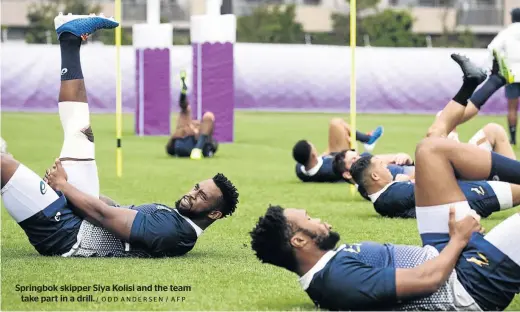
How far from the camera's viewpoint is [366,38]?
43.2m

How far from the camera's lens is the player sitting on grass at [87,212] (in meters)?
7.80

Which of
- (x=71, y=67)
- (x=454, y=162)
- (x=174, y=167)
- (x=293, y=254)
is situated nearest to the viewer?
(x=293, y=254)

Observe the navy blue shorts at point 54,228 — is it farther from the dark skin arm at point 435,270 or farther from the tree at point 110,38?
the tree at point 110,38

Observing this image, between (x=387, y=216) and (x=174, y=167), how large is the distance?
671 centimetres

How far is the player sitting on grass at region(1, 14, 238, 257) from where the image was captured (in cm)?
780


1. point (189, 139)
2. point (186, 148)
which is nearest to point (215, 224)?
point (186, 148)

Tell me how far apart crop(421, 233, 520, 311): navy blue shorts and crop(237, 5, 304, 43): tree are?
38.5 m

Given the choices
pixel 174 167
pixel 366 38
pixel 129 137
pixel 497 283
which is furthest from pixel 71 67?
pixel 366 38

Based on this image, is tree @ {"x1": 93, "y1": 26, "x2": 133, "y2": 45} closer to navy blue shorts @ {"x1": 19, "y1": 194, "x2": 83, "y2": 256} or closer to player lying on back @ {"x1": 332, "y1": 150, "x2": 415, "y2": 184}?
player lying on back @ {"x1": 332, "y1": 150, "x2": 415, "y2": 184}

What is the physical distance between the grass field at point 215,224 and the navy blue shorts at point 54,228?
4.3 inches

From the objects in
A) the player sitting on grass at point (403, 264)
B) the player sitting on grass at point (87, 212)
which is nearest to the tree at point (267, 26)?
the player sitting on grass at point (87, 212)

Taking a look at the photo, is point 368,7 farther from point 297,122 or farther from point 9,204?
point 9,204

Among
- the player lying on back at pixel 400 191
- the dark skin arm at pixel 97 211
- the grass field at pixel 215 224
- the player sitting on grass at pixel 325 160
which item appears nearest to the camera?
the grass field at pixel 215 224

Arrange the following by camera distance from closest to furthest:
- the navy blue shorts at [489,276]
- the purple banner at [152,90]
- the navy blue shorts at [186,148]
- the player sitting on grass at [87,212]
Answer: the navy blue shorts at [489,276], the player sitting on grass at [87,212], the navy blue shorts at [186,148], the purple banner at [152,90]
